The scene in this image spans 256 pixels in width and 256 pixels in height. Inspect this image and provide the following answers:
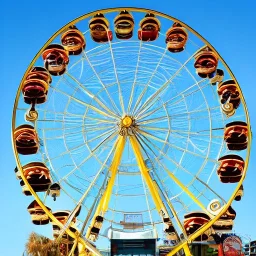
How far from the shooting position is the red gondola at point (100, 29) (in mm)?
26297

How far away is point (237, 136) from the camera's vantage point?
82.8 feet

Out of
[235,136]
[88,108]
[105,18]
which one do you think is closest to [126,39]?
[105,18]

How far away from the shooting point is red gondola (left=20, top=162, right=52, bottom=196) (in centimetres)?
2420

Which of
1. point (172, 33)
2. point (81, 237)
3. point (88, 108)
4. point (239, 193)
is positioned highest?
point (172, 33)

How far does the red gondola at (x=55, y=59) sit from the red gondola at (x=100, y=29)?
1.55m

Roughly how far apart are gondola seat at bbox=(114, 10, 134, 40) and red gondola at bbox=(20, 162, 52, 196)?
686 centimetres

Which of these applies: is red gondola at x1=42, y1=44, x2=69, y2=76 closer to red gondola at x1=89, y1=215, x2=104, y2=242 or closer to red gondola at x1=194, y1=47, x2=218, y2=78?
red gondola at x1=194, y1=47, x2=218, y2=78

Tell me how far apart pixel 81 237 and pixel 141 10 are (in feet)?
31.8

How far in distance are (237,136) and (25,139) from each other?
8716mm

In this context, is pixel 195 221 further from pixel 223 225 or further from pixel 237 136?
pixel 237 136

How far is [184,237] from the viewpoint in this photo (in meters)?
24.4

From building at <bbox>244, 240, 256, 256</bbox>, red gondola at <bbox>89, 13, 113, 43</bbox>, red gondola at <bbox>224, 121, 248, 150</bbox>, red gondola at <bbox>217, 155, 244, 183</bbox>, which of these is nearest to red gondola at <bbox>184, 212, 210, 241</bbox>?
red gondola at <bbox>217, 155, 244, 183</bbox>

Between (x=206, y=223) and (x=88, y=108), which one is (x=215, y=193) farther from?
(x=88, y=108)

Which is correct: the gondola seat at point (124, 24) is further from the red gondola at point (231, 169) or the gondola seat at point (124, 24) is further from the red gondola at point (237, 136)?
the red gondola at point (231, 169)
